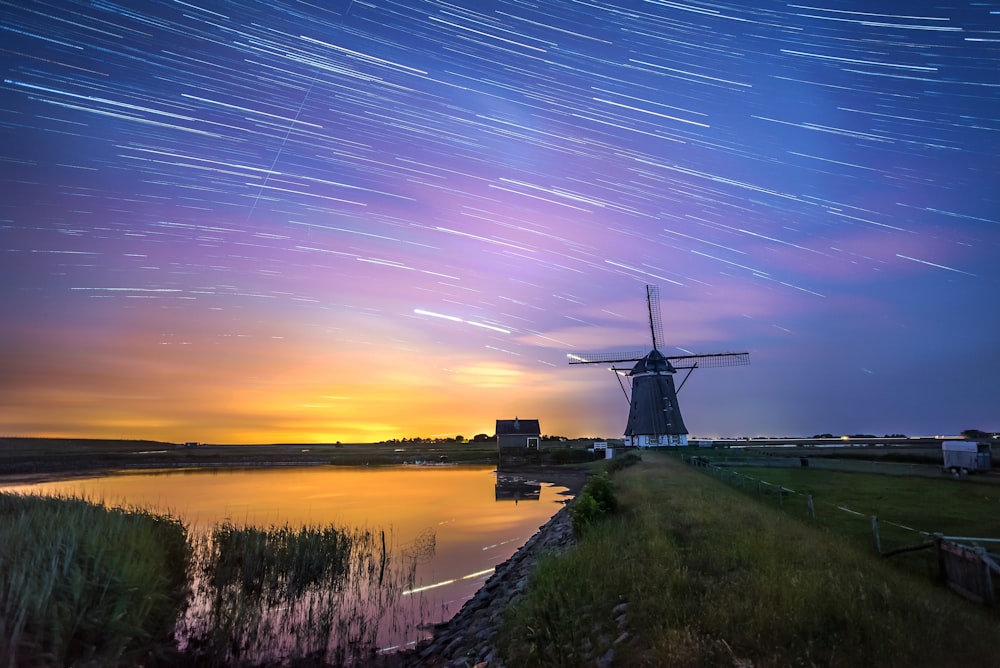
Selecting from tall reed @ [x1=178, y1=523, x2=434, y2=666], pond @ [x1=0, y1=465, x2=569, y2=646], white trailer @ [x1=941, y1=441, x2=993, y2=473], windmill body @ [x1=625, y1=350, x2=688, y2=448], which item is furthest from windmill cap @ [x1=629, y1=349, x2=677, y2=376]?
tall reed @ [x1=178, y1=523, x2=434, y2=666]

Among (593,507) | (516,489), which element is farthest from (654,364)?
(593,507)

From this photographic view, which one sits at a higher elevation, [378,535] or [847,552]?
[847,552]

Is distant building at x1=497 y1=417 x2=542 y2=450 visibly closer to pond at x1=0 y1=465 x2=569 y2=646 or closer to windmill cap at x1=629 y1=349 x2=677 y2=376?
windmill cap at x1=629 y1=349 x2=677 y2=376

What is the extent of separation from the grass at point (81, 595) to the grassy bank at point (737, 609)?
8864 millimetres

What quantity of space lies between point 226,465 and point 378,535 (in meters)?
97.6

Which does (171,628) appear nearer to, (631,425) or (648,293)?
(631,425)

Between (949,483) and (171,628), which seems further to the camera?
(949,483)

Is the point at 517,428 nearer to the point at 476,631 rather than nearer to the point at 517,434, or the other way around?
the point at 517,434

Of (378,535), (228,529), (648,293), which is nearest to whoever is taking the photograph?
(228,529)

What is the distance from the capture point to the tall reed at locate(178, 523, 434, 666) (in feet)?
46.3

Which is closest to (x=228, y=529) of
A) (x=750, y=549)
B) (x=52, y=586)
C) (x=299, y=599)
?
(x=299, y=599)

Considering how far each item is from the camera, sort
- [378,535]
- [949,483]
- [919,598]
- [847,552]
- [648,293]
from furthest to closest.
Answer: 1. [648,293]
2. [949,483]
3. [378,535]
4. [847,552]
5. [919,598]

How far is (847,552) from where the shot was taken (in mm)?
12570

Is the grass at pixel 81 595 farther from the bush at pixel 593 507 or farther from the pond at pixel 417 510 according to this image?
the bush at pixel 593 507
